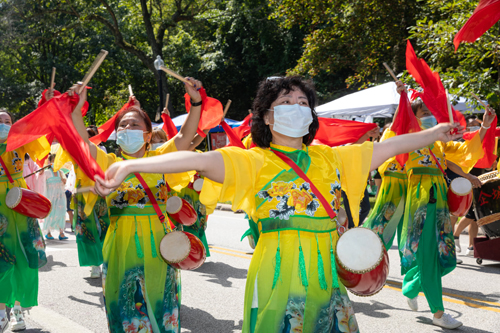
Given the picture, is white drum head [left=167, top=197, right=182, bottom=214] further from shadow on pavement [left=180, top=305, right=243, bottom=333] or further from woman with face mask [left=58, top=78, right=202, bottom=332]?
shadow on pavement [left=180, top=305, right=243, bottom=333]

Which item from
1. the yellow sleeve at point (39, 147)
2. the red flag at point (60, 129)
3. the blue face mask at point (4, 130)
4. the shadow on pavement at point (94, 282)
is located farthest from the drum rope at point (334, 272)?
the shadow on pavement at point (94, 282)

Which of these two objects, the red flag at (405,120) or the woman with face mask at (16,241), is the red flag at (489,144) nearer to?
the red flag at (405,120)

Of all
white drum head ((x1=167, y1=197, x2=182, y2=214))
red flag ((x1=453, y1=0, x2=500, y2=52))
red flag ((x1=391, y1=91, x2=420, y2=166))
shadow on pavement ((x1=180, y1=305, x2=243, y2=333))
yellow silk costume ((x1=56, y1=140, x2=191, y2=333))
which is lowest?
shadow on pavement ((x1=180, y1=305, x2=243, y2=333))

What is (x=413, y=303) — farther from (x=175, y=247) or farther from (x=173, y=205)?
(x=175, y=247)

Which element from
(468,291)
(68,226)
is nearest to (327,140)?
(468,291)

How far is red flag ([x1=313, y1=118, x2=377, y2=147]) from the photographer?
626cm

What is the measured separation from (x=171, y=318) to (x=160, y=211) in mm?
758

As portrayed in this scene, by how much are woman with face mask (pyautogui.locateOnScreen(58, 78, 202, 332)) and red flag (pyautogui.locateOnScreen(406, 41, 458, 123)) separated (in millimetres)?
1633

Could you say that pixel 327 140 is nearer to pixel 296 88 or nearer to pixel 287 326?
pixel 296 88

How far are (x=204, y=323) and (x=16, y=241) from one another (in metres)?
1.99

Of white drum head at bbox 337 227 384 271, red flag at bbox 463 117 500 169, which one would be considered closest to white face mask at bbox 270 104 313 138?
white drum head at bbox 337 227 384 271

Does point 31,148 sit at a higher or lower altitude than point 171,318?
higher

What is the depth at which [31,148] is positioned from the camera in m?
4.96

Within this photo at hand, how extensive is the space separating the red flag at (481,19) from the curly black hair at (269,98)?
2.76 feet
